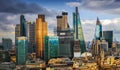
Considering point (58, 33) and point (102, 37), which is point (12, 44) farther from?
point (102, 37)

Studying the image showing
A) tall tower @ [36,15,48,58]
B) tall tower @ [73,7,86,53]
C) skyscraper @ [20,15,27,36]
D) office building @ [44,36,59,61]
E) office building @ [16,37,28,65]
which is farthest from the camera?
tall tower @ [73,7,86,53]

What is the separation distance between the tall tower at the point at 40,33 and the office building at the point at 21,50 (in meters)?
0.53

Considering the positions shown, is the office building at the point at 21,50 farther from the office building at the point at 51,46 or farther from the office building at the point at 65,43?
the office building at the point at 65,43

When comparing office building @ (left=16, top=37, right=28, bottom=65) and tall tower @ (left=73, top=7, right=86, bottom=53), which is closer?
office building @ (left=16, top=37, right=28, bottom=65)

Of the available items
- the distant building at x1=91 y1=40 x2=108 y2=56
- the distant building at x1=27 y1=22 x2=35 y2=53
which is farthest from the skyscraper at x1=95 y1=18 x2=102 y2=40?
the distant building at x1=27 y1=22 x2=35 y2=53

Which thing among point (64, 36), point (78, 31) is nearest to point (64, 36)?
point (64, 36)

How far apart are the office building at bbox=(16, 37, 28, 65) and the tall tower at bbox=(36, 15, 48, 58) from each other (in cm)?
53

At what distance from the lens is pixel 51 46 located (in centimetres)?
1307

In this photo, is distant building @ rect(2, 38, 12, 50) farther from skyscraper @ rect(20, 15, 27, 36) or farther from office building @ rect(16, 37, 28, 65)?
skyscraper @ rect(20, 15, 27, 36)

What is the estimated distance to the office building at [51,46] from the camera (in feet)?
41.0

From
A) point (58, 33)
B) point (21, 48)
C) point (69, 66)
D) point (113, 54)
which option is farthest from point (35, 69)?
point (58, 33)

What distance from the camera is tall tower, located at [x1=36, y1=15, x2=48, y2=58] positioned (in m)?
12.4

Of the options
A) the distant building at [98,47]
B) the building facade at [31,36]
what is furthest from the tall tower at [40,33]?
the distant building at [98,47]

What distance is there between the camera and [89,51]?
13.1 m
